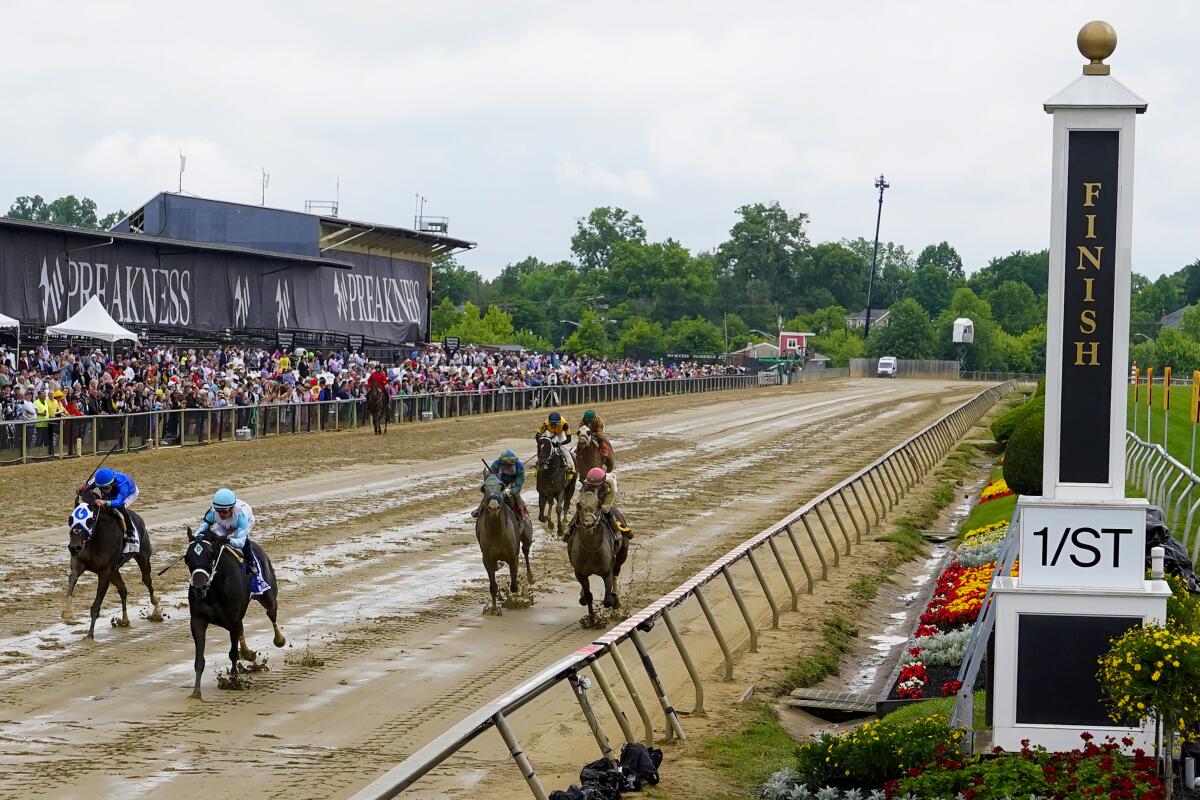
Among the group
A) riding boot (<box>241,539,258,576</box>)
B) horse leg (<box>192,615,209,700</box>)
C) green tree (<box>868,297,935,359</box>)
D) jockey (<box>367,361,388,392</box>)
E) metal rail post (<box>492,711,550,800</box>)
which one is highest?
green tree (<box>868,297,935,359</box>)

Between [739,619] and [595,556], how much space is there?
1.82m

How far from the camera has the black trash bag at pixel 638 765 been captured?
8039mm

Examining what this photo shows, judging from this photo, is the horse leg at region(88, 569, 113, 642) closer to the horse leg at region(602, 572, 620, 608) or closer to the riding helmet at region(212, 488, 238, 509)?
the riding helmet at region(212, 488, 238, 509)

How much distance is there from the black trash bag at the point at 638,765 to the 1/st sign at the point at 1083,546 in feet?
6.93

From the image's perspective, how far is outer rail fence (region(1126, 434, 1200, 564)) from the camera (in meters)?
13.0

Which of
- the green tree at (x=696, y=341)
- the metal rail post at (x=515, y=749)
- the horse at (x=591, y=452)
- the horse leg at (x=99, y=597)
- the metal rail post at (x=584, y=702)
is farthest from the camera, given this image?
the green tree at (x=696, y=341)

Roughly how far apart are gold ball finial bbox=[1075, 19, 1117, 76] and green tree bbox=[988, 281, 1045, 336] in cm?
13304

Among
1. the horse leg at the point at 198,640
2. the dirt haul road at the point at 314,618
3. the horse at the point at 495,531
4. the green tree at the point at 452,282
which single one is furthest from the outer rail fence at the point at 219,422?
the green tree at the point at 452,282

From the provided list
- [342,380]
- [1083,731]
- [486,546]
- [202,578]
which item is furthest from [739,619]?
[342,380]

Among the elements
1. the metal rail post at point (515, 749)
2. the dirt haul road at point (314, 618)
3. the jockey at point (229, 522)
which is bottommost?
the dirt haul road at point (314, 618)

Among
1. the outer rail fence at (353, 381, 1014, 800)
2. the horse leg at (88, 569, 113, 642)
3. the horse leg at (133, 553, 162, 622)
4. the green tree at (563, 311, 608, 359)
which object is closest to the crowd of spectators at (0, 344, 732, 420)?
the outer rail fence at (353, 381, 1014, 800)

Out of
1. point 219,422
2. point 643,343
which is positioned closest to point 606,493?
point 219,422

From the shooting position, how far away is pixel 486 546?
44.3ft

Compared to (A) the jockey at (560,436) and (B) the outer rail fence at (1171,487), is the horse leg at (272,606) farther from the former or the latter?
(A) the jockey at (560,436)
